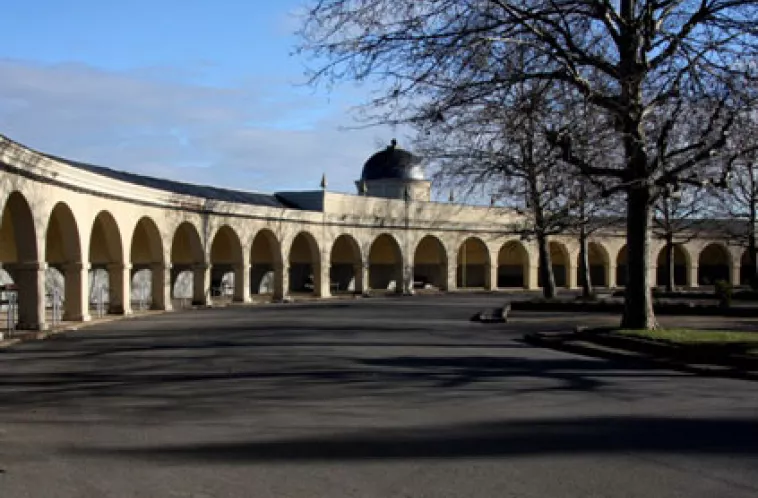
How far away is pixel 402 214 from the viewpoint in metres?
47.0

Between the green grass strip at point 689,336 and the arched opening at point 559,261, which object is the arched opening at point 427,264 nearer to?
the arched opening at point 559,261

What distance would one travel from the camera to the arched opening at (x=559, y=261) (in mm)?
52822

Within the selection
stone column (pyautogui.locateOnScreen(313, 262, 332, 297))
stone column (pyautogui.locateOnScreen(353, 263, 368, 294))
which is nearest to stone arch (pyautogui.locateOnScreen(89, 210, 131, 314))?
stone column (pyautogui.locateOnScreen(313, 262, 332, 297))

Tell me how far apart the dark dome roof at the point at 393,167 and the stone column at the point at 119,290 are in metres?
28.1

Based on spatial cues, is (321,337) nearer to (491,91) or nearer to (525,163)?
(525,163)

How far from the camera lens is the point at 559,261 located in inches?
2263

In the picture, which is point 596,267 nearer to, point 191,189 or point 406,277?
point 406,277

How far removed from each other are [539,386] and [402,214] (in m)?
36.7

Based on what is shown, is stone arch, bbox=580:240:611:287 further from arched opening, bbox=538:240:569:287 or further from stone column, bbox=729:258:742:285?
stone column, bbox=729:258:742:285

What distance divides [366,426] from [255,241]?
1448 inches

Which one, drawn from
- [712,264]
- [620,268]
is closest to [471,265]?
[620,268]

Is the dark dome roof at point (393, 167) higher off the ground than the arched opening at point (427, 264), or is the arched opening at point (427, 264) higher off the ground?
the dark dome roof at point (393, 167)

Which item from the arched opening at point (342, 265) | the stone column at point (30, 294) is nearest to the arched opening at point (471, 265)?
the arched opening at point (342, 265)

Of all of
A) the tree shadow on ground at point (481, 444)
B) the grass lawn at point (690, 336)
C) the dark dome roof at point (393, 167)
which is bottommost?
the tree shadow on ground at point (481, 444)
